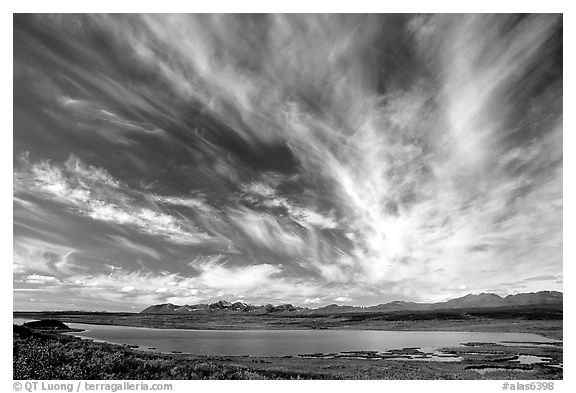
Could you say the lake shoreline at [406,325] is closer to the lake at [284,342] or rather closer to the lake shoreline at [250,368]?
the lake at [284,342]

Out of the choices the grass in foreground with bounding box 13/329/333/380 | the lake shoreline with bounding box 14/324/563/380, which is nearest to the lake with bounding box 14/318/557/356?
the lake shoreline with bounding box 14/324/563/380

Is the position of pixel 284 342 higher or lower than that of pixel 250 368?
lower

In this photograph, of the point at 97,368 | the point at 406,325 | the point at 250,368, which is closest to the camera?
the point at 97,368

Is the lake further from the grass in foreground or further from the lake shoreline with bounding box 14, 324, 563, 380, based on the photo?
the grass in foreground

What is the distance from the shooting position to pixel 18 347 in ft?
96.3

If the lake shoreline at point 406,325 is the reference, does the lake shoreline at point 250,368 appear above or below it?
above

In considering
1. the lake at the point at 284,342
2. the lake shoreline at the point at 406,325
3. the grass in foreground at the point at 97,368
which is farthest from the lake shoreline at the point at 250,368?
the lake shoreline at the point at 406,325

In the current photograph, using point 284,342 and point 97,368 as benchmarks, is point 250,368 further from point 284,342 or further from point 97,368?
point 284,342

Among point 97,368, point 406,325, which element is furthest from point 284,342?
point 406,325

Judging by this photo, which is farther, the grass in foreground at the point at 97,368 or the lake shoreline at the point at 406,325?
the lake shoreline at the point at 406,325

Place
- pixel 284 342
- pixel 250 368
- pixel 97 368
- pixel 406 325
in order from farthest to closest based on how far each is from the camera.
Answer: pixel 406 325
pixel 284 342
pixel 250 368
pixel 97 368
